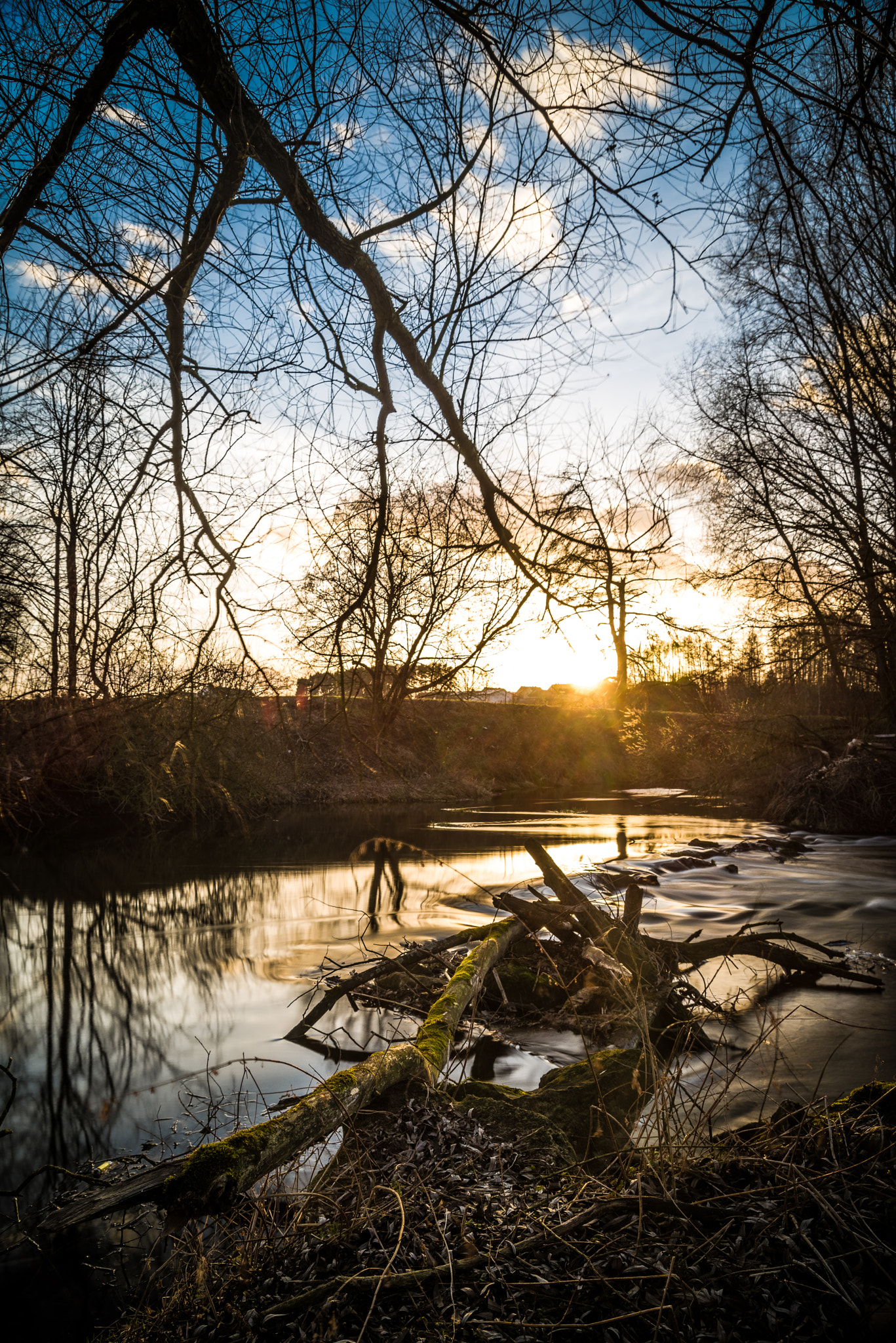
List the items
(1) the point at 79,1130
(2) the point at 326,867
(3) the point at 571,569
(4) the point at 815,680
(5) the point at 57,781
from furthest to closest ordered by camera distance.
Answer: (4) the point at 815,680, (5) the point at 57,781, (2) the point at 326,867, (1) the point at 79,1130, (3) the point at 571,569

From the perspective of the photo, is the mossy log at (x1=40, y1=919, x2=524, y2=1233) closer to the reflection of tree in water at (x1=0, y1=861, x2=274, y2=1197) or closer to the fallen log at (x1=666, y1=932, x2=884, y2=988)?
the reflection of tree in water at (x1=0, y1=861, x2=274, y2=1197)

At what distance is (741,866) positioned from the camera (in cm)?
1459

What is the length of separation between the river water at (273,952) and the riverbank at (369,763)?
44.1 inches

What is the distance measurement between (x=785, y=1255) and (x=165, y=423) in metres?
3.84

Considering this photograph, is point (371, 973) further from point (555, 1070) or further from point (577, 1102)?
point (577, 1102)

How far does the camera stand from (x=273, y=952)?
9.99 metres

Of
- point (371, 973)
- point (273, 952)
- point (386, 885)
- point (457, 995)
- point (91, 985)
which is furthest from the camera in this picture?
point (386, 885)

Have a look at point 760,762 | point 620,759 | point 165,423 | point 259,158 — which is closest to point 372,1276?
point 165,423

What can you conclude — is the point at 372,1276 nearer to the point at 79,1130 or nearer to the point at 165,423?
the point at 165,423

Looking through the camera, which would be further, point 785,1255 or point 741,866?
point 741,866

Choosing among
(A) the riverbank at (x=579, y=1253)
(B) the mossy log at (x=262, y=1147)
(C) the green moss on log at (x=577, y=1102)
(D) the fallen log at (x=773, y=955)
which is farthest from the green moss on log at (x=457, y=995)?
(D) the fallen log at (x=773, y=955)

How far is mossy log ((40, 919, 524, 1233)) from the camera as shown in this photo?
273 cm

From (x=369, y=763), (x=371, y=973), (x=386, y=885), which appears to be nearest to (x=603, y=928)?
(x=371, y=973)

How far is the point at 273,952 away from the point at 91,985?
2.16 m
